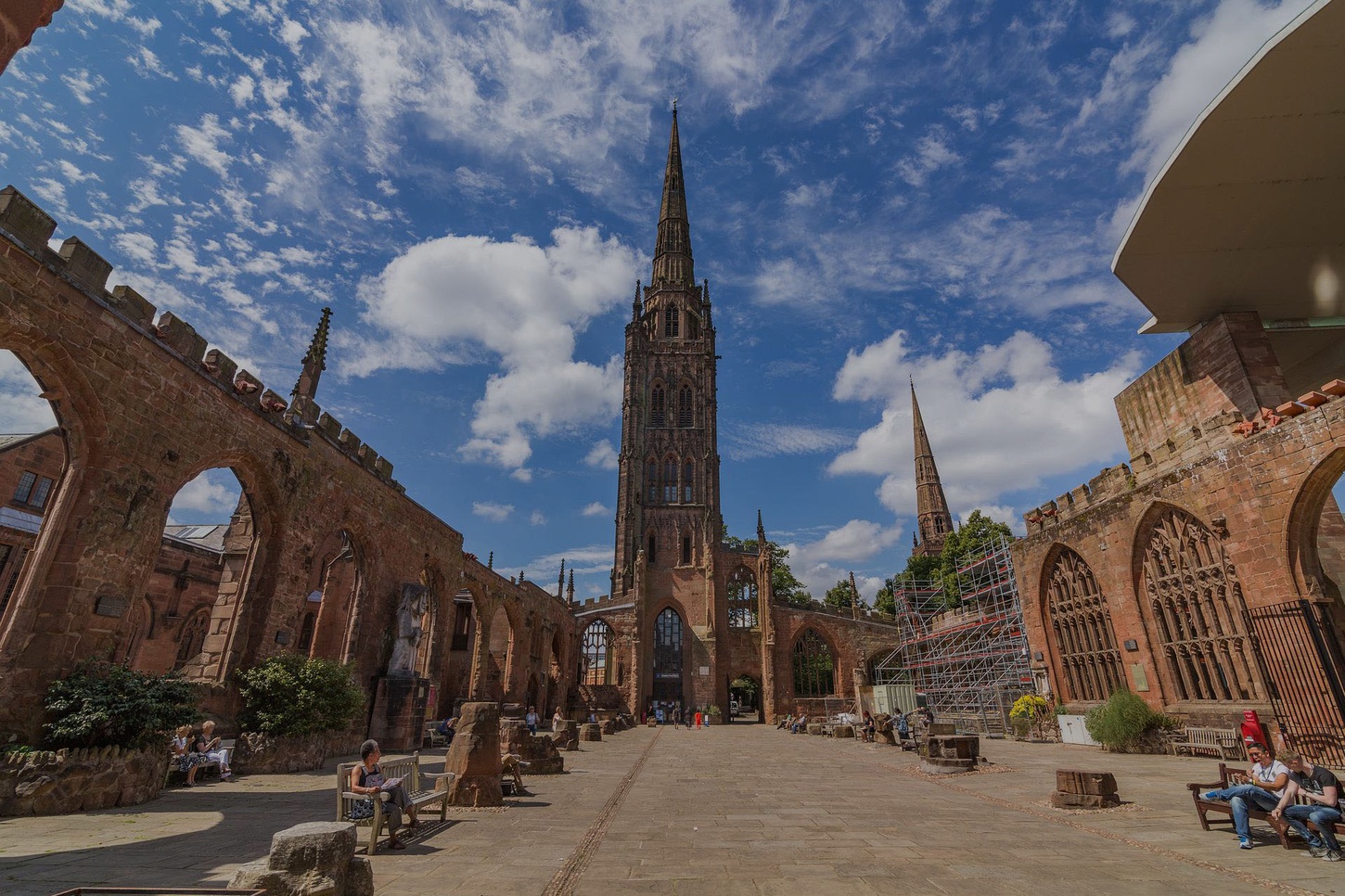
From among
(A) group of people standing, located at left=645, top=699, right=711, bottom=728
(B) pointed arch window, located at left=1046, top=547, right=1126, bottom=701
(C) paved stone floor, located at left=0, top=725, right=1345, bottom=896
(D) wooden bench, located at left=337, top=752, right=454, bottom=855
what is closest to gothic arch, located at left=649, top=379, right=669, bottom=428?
(A) group of people standing, located at left=645, top=699, right=711, bottom=728

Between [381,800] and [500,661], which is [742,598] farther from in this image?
[381,800]

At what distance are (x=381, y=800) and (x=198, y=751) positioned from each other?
238 inches

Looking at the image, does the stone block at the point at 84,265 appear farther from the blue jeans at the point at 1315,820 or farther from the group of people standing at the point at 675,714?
the group of people standing at the point at 675,714

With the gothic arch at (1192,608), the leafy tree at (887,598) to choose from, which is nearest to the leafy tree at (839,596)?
the leafy tree at (887,598)

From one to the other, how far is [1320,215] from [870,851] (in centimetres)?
1687

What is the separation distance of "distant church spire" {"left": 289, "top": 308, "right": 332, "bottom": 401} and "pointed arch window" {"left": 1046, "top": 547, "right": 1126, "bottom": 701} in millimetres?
21703

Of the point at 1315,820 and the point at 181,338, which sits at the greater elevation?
the point at 181,338

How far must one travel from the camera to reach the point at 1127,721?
1286 centimetres

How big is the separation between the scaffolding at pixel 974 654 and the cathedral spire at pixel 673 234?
3953cm

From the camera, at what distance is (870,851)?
5145mm

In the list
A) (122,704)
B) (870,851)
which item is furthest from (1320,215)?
(122,704)

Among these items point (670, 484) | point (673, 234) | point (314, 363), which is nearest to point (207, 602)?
point (314, 363)

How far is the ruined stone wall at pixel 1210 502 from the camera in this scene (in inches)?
409

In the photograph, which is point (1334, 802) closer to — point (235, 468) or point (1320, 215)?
point (1320, 215)
